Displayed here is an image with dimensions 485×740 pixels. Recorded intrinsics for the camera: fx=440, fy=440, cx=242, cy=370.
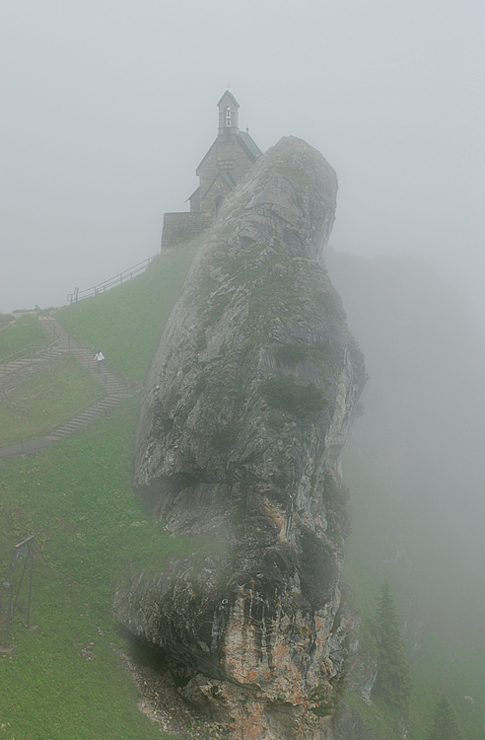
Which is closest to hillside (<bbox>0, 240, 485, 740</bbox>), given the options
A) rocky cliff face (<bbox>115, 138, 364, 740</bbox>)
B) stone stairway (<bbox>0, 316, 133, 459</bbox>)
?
stone stairway (<bbox>0, 316, 133, 459</bbox>)

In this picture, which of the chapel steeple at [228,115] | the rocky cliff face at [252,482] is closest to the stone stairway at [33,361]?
the rocky cliff face at [252,482]

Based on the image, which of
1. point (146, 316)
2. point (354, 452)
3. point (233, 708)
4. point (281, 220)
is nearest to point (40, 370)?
point (146, 316)

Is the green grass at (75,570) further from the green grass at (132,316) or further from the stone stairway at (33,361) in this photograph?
the green grass at (132,316)

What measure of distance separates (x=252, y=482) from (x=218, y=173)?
33287mm

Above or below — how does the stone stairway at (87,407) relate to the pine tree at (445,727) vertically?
above

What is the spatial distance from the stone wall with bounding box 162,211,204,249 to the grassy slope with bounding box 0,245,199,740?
70.5ft

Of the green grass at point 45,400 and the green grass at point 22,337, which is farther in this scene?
the green grass at point 22,337

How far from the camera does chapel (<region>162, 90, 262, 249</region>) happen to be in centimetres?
4069

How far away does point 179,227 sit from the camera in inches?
1662

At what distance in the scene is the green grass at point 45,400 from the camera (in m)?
22.6

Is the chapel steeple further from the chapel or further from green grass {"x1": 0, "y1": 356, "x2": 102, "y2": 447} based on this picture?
green grass {"x1": 0, "y1": 356, "x2": 102, "y2": 447}

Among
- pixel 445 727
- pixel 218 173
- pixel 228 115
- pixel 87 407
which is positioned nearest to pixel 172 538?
pixel 87 407

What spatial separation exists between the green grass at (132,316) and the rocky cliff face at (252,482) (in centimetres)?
564

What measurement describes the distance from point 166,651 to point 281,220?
23585 mm
